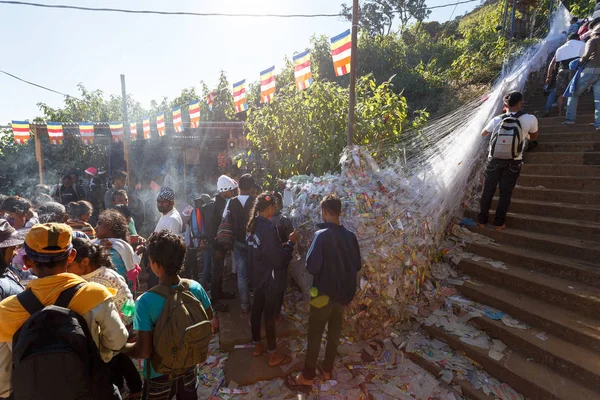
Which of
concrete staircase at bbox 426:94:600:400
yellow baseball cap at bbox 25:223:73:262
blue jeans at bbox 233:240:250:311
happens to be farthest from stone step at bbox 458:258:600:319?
yellow baseball cap at bbox 25:223:73:262

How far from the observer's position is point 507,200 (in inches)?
153

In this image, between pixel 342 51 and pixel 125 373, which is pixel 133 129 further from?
pixel 125 373

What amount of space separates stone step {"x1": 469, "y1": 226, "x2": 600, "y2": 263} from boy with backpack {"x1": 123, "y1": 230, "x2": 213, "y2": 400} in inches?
142

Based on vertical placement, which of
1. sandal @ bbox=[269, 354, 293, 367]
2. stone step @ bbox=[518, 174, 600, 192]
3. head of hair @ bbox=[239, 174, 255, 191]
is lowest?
sandal @ bbox=[269, 354, 293, 367]

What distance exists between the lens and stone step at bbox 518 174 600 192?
3.94 metres

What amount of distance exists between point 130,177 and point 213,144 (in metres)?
2.94

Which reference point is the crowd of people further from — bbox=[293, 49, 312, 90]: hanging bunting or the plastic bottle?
bbox=[293, 49, 312, 90]: hanging bunting

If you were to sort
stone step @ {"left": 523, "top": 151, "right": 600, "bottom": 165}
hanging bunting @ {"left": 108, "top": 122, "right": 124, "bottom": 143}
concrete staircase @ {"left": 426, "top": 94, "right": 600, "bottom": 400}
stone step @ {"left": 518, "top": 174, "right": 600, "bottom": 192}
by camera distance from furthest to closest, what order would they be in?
Result: hanging bunting @ {"left": 108, "top": 122, "right": 124, "bottom": 143} < stone step @ {"left": 523, "top": 151, "right": 600, "bottom": 165} < stone step @ {"left": 518, "top": 174, "right": 600, "bottom": 192} < concrete staircase @ {"left": 426, "top": 94, "right": 600, "bottom": 400}

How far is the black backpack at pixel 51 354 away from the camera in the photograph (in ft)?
4.53

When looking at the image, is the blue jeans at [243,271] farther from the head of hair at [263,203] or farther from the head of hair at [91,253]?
the head of hair at [91,253]

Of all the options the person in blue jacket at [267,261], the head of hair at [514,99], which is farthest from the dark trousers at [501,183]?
the person in blue jacket at [267,261]

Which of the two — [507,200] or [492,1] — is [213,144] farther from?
[492,1]

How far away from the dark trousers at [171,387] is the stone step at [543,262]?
11.3ft

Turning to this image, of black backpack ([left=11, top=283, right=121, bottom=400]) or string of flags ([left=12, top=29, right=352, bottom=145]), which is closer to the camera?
black backpack ([left=11, top=283, right=121, bottom=400])
